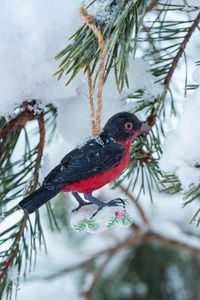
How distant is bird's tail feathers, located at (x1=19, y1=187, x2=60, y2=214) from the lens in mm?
427

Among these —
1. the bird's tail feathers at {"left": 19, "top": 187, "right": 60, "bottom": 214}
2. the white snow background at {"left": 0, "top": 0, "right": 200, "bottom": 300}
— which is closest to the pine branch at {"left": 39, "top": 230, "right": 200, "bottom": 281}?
the white snow background at {"left": 0, "top": 0, "right": 200, "bottom": 300}

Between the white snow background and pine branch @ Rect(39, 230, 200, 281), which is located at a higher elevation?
the white snow background

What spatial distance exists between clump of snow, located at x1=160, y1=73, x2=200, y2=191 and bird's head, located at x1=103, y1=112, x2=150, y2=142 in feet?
0.18

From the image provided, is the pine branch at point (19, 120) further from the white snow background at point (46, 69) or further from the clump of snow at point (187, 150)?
the clump of snow at point (187, 150)

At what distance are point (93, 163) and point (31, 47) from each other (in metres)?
0.18

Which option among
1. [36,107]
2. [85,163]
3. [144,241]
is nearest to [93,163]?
[85,163]

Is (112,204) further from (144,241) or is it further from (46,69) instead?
(144,241)

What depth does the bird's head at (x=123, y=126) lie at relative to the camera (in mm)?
451

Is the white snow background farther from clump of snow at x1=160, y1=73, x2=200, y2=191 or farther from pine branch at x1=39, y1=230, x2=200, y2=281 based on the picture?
pine branch at x1=39, y1=230, x2=200, y2=281

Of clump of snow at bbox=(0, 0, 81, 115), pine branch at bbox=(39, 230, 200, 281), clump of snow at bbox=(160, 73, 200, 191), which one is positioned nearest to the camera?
clump of snow at bbox=(160, 73, 200, 191)

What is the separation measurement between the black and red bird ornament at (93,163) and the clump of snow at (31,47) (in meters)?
0.12

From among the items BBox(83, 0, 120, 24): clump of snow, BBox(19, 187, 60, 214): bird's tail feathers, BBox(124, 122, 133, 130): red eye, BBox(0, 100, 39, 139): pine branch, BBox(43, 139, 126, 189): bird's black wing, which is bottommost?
BBox(19, 187, 60, 214): bird's tail feathers

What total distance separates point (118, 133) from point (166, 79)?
15 cm

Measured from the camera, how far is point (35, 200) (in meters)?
0.43
